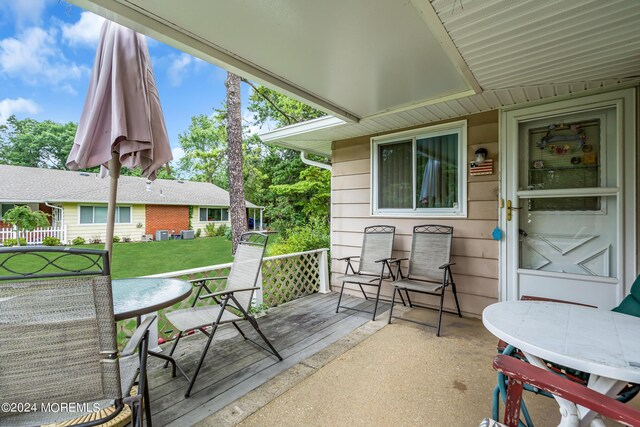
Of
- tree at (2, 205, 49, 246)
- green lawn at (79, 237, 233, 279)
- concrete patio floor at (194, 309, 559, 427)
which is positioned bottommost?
green lawn at (79, 237, 233, 279)

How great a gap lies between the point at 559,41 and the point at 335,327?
10.4ft

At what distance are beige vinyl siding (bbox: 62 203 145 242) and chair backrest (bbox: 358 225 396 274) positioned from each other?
13.7 meters

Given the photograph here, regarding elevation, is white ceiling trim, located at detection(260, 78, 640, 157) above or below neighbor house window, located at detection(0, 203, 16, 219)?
above

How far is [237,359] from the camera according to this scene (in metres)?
2.56

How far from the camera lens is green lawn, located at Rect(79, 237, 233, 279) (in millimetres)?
8597

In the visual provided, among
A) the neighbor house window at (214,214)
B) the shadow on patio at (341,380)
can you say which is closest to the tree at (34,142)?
the neighbor house window at (214,214)

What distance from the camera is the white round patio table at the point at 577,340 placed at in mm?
1080

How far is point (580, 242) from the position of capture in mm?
2986

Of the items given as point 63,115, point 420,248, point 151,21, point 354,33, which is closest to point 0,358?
point 151,21

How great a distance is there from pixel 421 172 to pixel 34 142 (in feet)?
103

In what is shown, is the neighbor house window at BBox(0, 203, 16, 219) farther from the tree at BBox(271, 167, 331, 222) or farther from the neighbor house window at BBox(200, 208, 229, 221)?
the tree at BBox(271, 167, 331, 222)

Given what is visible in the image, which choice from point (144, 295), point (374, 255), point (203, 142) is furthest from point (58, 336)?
point (203, 142)

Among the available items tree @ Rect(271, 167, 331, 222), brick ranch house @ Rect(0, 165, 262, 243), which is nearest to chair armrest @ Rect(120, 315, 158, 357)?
tree @ Rect(271, 167, 331, 222)

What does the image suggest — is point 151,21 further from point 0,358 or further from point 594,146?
point 594,146
